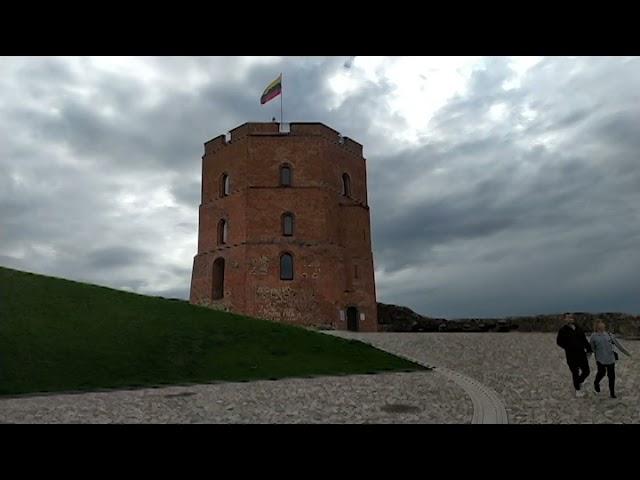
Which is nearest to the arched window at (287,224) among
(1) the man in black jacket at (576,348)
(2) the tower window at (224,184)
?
(2) the tower window at (224,184)

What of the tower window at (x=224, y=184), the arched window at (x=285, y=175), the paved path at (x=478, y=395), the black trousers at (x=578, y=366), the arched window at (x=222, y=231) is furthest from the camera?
the tower window at (x=224, y=184)

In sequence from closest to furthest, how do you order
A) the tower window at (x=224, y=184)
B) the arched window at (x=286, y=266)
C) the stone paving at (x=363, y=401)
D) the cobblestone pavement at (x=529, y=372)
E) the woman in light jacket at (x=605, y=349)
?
the stone paving at (x=363, y=401), the cobblestone pavement at (x=529, y=372), the woman in light jacket at (x=605, y=349), the arched window at (x=286, y=266), the tower window at (x=224, y=184)

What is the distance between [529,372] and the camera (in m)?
14.9

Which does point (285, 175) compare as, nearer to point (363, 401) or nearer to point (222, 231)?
point (222, 231)

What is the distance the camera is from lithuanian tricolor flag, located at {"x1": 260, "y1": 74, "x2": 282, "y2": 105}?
34.0 metres

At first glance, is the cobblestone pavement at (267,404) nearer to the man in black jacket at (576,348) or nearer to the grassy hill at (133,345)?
the grassy hill at (133,345)

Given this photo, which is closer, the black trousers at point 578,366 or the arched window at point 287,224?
the black trousers at point 578,366

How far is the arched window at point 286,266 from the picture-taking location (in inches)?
1309

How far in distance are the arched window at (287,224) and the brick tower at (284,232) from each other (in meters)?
0.07

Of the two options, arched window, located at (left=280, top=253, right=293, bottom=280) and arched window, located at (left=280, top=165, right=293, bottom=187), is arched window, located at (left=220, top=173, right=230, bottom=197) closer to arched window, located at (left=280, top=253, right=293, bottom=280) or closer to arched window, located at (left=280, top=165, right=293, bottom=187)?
arched window, located at (left=280, top=165, right=293, bottom=187)

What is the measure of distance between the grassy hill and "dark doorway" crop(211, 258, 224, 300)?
11587 mm

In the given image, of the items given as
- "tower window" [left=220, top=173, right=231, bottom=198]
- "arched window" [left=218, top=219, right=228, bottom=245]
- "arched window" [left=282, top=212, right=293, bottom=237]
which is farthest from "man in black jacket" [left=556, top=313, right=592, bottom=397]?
"tower window" [left=220, top=173, right=231, bottom=198]
